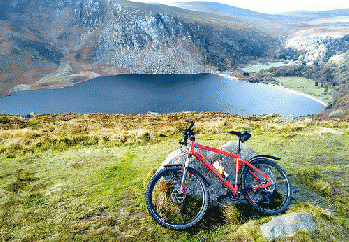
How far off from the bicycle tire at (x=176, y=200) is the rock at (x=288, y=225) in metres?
1.61

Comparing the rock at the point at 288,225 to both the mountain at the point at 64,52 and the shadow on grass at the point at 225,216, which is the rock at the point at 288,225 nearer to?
the shadow on grass at the point at 225,216

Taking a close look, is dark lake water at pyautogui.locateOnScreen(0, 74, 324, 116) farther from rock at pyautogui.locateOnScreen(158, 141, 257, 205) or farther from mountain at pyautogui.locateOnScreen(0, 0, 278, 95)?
rock at pyautogui.locateOnScreen(158, 141, 257, 205)

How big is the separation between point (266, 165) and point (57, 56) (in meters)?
200

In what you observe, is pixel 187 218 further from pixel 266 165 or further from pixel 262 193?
pixel 266 165

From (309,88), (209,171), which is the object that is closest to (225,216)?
(209,171)

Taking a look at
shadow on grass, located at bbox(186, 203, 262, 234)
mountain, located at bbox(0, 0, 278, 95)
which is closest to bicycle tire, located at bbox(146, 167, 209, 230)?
shadow on grass, located at bbox(186, 203, 262, 234)

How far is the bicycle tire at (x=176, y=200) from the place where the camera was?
5.44 metres

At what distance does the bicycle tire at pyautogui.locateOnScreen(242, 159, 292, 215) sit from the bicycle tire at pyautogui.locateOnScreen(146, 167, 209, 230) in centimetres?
145

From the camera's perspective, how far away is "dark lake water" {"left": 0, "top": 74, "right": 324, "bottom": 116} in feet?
302

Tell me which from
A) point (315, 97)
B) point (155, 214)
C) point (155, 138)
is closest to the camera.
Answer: point (155, 214)

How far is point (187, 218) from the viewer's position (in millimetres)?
5637

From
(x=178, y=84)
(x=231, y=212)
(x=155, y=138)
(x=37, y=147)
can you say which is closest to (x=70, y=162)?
(x=37, y=147)

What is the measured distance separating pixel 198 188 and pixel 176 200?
0.83m

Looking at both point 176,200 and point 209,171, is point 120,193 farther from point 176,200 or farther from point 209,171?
point 209,171
